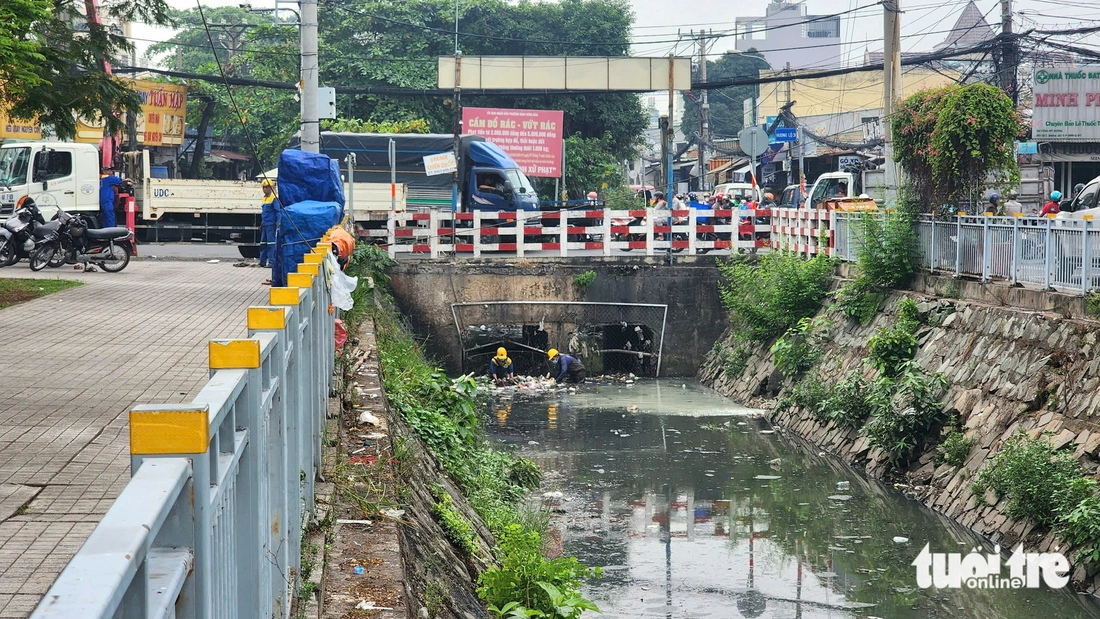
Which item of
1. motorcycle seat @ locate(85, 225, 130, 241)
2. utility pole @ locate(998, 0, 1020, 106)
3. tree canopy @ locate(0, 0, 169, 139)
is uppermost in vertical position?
utility pole @ locate(998, 0, 1020, 106)

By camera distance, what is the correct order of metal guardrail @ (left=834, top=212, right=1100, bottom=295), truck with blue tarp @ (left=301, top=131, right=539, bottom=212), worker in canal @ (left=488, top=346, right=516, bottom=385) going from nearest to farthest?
metal guardrail @ (left=834, top=212, right=1100, bottom=295) → worker in canal @ (left=488, top=346, right=516, bottom=385) → truck with blue tarp @ (left=301, top=131, right=539, bottom=212)

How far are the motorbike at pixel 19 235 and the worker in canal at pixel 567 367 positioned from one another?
9.47 metres

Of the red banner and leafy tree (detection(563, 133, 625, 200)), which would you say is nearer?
the red banner

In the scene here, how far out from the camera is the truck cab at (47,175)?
2319cm

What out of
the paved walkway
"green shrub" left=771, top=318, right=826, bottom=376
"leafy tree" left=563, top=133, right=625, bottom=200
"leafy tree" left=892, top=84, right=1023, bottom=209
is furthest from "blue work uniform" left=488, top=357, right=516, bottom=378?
"leafy tree" left=563, top=133, right=625, bottom=200

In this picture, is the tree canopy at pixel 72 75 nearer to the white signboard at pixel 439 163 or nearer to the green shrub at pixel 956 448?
the white signboard at pixel 439 163

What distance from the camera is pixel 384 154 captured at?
3086cm

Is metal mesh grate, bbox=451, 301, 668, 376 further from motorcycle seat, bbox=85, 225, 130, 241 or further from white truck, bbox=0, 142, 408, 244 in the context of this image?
motorcycle seat, bbox=85, 225, 130, 241

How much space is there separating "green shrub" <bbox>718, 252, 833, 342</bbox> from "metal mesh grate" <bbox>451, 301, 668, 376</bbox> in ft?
6.01

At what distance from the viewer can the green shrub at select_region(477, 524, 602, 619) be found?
727cm

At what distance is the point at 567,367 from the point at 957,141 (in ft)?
30.0

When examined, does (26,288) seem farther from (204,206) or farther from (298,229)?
(204,206)

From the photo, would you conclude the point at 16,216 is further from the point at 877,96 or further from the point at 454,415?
the point at 877,96

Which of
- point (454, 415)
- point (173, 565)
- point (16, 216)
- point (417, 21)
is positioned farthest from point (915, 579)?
point (417, 21)
